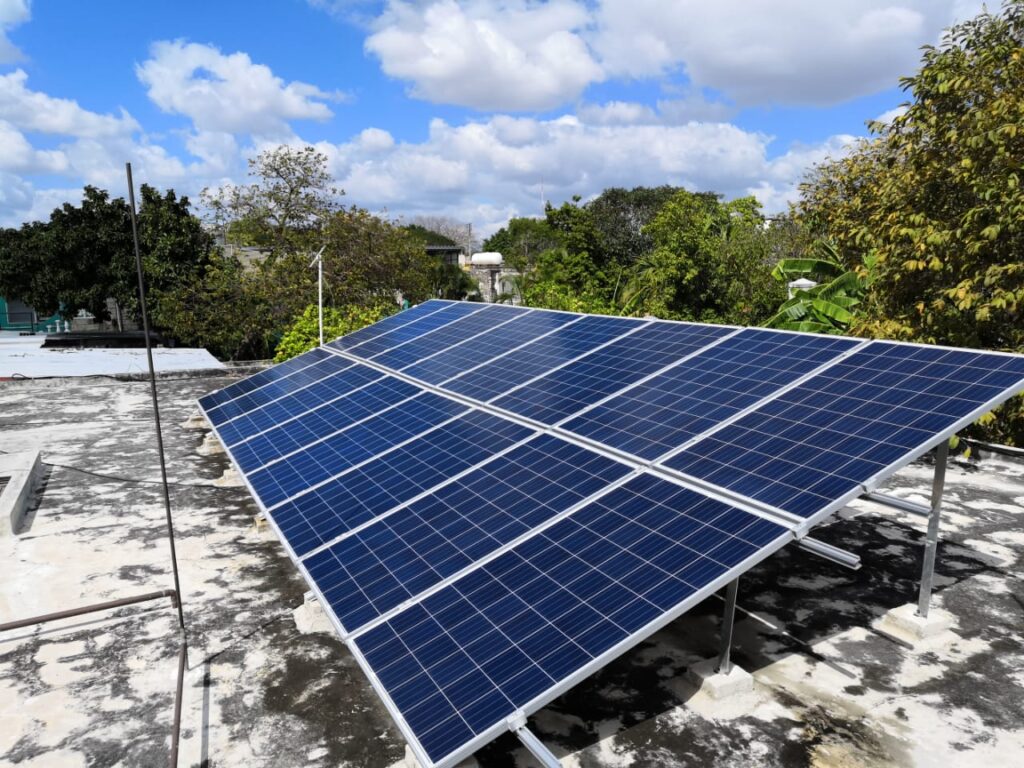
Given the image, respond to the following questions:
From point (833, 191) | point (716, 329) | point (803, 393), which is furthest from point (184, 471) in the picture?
point (833, 191)

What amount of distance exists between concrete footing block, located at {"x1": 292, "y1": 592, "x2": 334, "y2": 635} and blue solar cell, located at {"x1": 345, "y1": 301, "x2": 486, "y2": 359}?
6.97m

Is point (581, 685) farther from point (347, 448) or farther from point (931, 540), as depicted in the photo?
point (347, 448)

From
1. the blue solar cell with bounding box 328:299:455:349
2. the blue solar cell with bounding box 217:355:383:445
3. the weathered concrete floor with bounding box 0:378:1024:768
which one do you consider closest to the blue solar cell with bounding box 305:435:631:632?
the weathered concrete floor with bounding box 0:378:1024:768

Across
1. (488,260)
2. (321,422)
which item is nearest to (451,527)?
(321,422)

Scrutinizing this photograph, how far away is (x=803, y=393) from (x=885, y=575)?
367cm

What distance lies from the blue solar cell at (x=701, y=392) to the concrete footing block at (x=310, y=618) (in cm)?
367

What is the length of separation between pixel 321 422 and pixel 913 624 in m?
8.61

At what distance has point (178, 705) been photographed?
246 inches

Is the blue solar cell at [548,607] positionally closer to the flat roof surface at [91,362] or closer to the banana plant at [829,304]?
the banana plant at [829,304]

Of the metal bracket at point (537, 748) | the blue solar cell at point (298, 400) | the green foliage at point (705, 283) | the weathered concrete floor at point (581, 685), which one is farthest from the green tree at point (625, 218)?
the metal bracket at point (537, 748)

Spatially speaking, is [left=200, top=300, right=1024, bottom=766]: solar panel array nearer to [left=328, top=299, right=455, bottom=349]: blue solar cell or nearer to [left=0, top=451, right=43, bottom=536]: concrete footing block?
[left=0, top=451, right=43, bottom=536]: concrete footing block

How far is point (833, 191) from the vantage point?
25.7 meters

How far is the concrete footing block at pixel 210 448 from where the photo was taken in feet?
51.0

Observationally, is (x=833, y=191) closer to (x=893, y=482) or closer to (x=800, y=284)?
(x=800, y=284)
